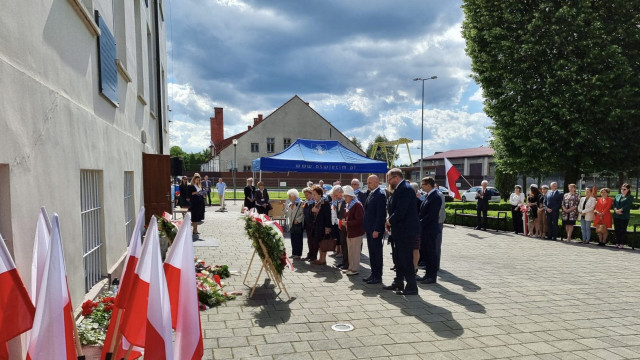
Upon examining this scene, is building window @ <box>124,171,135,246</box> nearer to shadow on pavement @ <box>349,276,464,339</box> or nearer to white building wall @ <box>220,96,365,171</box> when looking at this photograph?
shadow on pavement @ <box>349,276,464,339</box>

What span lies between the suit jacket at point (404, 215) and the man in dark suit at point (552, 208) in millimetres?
8273

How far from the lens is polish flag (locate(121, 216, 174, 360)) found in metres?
2.50

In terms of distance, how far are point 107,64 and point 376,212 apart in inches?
197

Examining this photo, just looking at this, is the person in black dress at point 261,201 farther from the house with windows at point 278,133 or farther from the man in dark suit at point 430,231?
the house with windows at point 278,133

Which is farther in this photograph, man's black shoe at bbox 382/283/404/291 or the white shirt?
the white shirt

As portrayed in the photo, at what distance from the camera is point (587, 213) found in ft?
39.1

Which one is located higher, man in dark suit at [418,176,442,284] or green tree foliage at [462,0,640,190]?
green tree foliage at [462,0,640,190]

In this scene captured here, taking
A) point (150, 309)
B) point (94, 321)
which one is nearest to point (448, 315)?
point (150, 309)

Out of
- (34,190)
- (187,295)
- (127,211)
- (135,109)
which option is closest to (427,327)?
(187,295)

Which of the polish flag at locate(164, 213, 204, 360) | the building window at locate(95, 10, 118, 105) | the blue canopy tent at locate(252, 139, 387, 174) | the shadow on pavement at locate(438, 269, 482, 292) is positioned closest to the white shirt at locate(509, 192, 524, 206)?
the blue canopy tent at locate(252, 139, 387, 174)

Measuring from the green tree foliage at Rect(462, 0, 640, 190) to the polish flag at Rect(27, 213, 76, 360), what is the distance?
64.2ft

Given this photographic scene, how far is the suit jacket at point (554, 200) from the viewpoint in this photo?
12.4 metres

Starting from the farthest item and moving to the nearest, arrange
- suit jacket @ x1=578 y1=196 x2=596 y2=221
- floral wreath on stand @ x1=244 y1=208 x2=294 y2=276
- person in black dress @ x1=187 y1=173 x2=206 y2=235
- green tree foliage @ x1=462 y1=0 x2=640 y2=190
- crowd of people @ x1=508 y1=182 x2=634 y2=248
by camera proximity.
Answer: green tree foliage @ x1=462 y1=0 x2=640 y2=190
person in black dress @ x1=187 y1=173 x2=206 y2=235
suit jacket @ x1=578 y1=196 x2=596 y2=221
crowd of people @ x1=508 y1=182 x2=634 y2=248
floral wreath on stand @ x1=244 y1=208 x2=294 y2=276

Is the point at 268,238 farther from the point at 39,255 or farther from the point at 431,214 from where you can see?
the point at 39,255
